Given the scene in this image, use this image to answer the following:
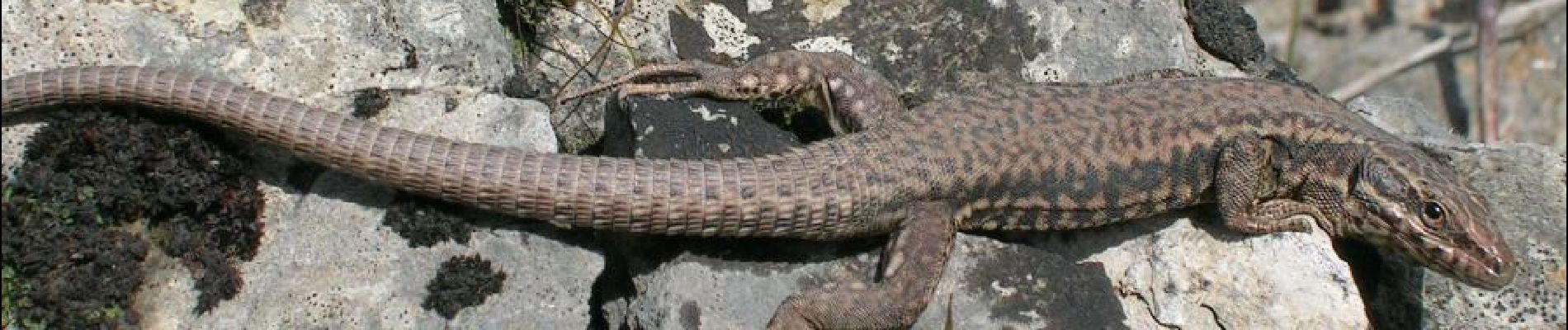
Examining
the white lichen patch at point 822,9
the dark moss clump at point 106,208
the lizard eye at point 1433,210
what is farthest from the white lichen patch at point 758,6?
the lizard eye at point 1433,210

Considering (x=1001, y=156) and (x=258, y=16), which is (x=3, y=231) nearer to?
(x=258, y=16)

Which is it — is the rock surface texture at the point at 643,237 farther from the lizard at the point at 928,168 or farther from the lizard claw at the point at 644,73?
the lizard at the point at 928,168

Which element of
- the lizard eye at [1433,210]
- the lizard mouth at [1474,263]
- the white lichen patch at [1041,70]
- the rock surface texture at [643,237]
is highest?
the lizard eye at [1433,210]

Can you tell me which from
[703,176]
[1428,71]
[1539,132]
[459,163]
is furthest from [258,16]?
[1539,132]

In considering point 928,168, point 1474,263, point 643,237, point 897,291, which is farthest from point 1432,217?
point 643,237

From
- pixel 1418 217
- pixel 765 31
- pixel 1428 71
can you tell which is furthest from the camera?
pixel 1428 71

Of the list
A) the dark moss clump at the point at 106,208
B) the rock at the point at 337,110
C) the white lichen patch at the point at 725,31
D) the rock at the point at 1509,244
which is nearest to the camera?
the dark moss clump at the point at 106,208

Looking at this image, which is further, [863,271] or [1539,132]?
[1539,132]

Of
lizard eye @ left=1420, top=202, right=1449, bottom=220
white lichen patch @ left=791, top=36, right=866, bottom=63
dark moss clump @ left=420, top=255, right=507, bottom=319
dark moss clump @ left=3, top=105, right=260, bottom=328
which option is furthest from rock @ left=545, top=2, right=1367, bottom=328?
dark moss clump @ left=3, top=105, right=260, bottom=328
